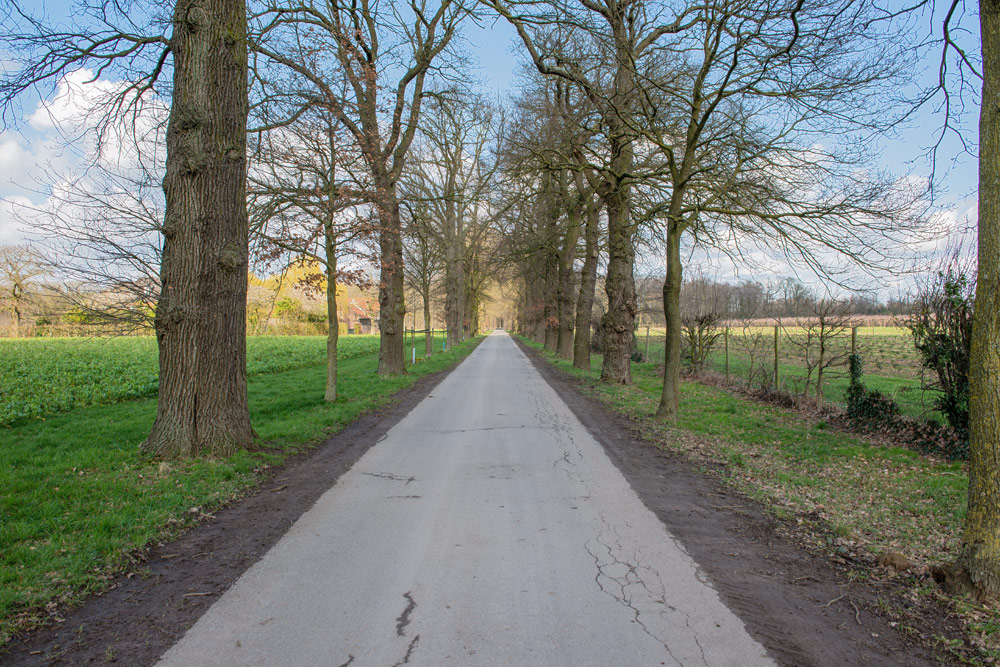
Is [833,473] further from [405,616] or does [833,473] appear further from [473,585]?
[405,616]

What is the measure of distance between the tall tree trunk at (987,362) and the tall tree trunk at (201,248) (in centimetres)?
732

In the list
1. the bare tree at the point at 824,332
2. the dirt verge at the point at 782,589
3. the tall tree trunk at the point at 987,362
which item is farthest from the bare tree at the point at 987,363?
the bare tree at the point at 824,332

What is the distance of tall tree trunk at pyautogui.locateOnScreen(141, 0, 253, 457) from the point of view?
21.9ft

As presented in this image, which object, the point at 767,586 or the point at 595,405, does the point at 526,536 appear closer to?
the point at 767,586

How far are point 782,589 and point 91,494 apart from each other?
6.21m

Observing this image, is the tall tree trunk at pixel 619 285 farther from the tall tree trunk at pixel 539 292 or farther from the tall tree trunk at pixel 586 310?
the tall tree trunk at pixel 539 292

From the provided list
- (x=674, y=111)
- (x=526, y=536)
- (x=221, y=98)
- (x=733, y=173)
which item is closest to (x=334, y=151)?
(x=221, y=98)

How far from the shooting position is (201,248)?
6.79 m

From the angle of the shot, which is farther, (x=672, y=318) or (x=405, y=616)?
(x=672, y=318)

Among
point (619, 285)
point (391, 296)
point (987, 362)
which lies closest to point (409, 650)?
point (987, 362)

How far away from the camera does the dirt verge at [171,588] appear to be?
293 cm

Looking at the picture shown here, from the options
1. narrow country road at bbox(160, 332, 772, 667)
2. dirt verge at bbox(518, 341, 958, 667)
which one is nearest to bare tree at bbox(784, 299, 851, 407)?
dirt verge at bbox(518, 341, 958, 667)

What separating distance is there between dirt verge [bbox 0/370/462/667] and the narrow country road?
0.15 metres

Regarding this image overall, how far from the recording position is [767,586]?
148 inches
